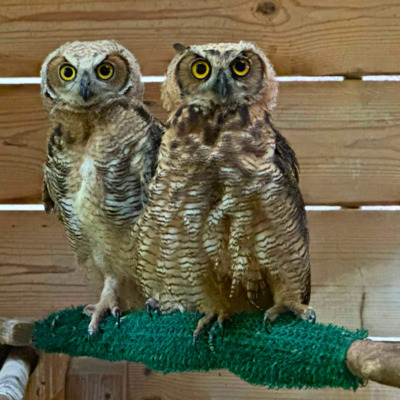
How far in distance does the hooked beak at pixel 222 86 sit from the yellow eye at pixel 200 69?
0.04m

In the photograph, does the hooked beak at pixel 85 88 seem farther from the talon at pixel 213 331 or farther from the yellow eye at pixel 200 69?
the talon at pixel 213 331

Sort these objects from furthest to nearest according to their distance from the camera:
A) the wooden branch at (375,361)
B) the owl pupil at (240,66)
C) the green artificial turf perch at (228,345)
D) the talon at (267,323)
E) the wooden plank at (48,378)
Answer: the wooden plank at (48,378), the owl pupil at (240,66), the talon at (267,323), the green artificial turf perch at (228,345), the wooden branch at (375,361)

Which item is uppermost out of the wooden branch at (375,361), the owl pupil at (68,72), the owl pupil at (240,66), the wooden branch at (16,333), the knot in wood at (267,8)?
the knot in wood at (267,8)

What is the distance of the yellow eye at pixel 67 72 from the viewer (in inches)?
52.6

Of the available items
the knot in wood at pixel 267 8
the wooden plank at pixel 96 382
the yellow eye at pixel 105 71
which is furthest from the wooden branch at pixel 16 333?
the knot in wood at pixel 267 8

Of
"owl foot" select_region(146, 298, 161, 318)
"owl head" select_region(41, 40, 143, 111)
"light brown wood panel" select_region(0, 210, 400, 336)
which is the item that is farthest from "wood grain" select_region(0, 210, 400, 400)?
"owl head" select_region(41, 40, 143, 111)

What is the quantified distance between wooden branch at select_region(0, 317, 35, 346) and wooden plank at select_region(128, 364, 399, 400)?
16.6 inches

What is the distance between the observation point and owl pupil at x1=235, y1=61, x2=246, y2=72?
1216 millimetres

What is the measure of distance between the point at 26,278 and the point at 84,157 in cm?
54

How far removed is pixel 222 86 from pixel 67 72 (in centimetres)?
39

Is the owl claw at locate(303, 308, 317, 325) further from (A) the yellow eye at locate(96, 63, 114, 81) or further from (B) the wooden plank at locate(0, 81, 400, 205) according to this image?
(A) the yellow eye at locate(96, 63, 114, 81)

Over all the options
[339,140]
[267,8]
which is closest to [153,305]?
[339,140]

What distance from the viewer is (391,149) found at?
164 cm

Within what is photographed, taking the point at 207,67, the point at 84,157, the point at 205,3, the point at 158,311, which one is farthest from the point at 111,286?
the point at 205,3
